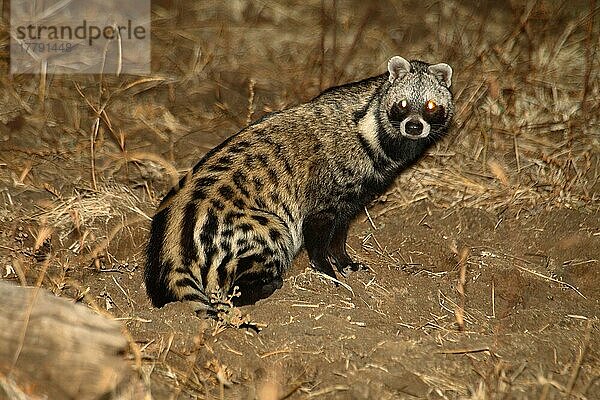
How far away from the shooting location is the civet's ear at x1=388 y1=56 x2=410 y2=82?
21.8 feet

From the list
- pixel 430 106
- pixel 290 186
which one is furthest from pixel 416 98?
pixel 290 186

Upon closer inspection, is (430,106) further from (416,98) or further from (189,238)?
(189,238)

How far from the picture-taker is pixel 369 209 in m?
7.97

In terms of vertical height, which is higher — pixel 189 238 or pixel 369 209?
pixel 189 238

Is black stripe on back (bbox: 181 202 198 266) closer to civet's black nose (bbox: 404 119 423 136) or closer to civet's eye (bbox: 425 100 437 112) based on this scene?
civet's black nose (bbox: 404 119 423 136)

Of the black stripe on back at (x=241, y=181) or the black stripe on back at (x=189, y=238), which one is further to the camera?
the black stripe on back at (x=241, y=181)

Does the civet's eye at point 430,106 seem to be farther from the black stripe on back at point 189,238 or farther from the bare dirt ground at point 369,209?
the black stripe on back at point 189,238

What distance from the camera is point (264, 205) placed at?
21.4 ft

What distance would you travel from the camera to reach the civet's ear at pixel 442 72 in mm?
6703

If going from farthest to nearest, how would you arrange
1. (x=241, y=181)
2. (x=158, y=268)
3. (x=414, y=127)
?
(x=414, y=127)
(x=241, y=181)
(x=158, y=268)

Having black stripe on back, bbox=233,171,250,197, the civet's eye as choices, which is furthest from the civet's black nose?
black stripe on back, bbox=233,171,250,197

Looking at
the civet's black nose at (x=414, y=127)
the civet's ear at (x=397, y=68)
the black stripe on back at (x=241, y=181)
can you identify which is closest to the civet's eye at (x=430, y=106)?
the civet's black nose at (x=414, y=127)

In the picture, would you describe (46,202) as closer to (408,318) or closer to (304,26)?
(408,318)

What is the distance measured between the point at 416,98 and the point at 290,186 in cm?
115
